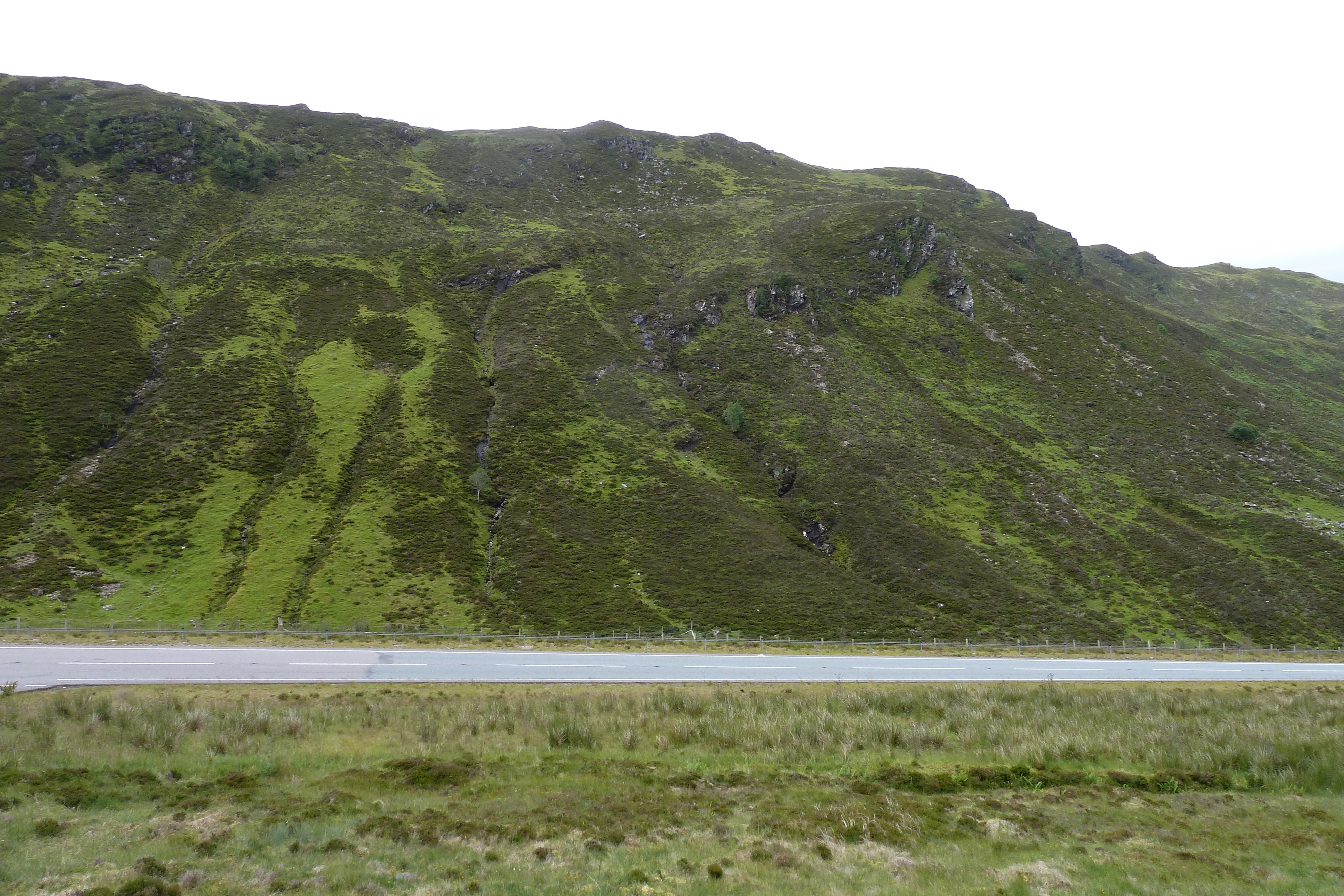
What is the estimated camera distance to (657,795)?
14898 millimetres

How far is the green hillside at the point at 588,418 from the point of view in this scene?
5959 centimetres

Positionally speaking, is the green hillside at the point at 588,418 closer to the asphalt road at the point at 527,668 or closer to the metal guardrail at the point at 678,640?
the metal guardrail at the point at 678,640

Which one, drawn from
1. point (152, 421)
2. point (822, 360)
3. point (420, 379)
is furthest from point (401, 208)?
point (822, 360)

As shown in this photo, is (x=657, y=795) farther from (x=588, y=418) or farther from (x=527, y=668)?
(x=588, y=418)

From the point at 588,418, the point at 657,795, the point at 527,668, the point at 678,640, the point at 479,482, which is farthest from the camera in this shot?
the point at 588,418

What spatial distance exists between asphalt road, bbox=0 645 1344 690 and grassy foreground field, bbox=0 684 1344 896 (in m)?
3.83

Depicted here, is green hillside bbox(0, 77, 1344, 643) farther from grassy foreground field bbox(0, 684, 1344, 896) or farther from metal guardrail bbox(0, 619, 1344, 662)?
grassy foreground field bbox(0, 684, 1344, 896)

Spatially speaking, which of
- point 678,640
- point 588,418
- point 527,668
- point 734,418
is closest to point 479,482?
point 588,418

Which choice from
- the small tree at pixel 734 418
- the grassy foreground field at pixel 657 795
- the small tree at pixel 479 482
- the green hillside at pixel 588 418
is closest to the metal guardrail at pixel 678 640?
the green hillside at pixel 588 418

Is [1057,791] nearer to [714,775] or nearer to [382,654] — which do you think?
[714,775]

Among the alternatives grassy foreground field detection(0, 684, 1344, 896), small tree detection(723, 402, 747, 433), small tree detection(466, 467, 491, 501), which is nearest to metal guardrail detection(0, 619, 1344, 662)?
grassy foreground field detection(0, 684, 1344, 896)

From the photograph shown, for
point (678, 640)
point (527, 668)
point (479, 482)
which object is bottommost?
point (678, 640)

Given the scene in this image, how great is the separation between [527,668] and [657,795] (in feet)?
62.7

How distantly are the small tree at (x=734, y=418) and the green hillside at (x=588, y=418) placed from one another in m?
0.81
